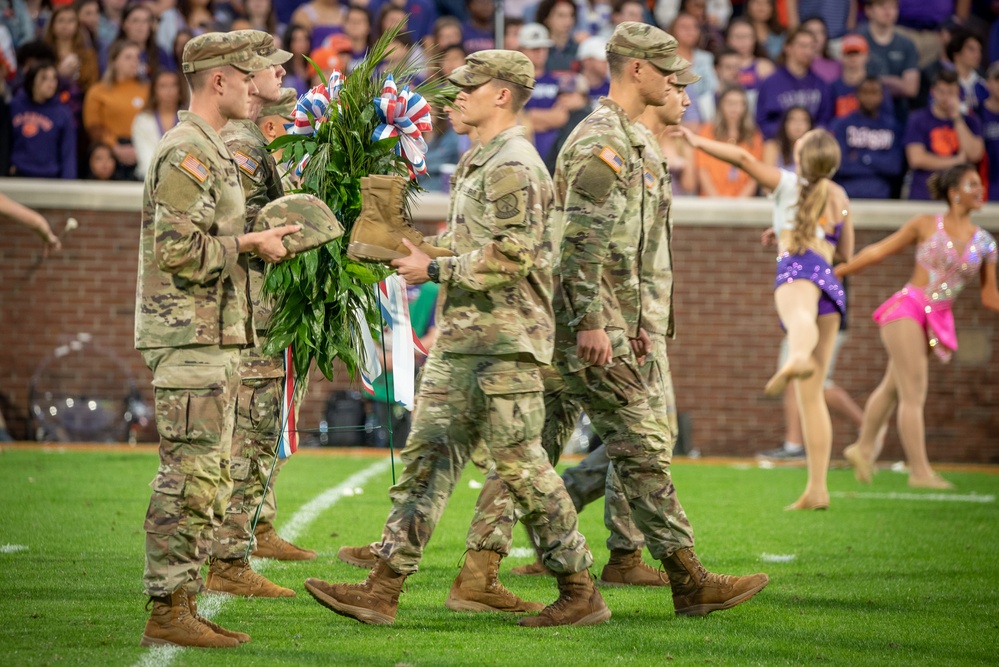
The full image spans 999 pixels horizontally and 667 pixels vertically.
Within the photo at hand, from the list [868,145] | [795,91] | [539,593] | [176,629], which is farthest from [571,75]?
[176,629]

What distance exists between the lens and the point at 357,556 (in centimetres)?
721

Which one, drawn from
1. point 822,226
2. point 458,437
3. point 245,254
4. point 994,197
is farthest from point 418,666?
point 994,197

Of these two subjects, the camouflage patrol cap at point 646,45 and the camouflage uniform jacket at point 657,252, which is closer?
the camouflage patrol cap at point 646,45

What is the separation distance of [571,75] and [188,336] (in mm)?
10703

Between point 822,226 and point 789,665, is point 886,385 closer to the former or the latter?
point 822,226

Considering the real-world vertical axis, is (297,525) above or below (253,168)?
below

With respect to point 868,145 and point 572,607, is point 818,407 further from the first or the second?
point 868,145

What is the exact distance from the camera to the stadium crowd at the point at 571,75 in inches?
581

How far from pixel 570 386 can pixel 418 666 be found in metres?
1.58

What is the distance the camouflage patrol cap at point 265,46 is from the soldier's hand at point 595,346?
178 centimetres

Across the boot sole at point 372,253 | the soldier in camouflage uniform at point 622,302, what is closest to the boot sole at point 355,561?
the soldier in camouflage uniform at point 622,302

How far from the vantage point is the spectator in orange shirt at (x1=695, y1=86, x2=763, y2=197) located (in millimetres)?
14742

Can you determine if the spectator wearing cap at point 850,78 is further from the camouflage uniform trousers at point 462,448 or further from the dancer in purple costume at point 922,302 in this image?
the camouflage uniform trousers at point 462,448

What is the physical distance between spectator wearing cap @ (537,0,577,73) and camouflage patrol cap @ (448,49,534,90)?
9.98m
